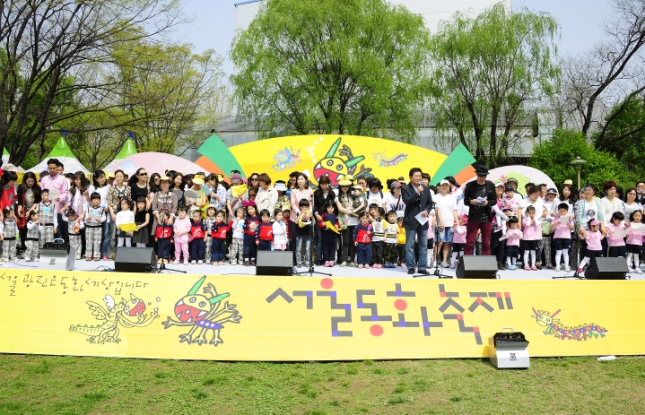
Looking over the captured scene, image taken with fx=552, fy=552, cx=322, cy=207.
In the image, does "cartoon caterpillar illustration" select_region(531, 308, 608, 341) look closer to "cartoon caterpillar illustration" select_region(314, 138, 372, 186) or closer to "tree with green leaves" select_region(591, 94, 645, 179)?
"cartoon caterpillar illustration" select_region(314, 138, 372, 186)

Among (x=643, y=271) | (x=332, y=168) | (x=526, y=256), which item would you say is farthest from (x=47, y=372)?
(x=332, y=168)

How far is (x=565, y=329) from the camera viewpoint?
245 inches

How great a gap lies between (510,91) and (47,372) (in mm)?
22600

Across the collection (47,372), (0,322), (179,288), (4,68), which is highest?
(4,68)

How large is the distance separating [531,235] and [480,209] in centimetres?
162

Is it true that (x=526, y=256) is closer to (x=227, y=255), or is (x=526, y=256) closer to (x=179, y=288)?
(x=227, y=255)

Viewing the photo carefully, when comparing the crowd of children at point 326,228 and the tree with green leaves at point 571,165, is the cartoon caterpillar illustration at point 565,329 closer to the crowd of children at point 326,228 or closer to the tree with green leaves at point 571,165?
the crowd of children at point 326,228

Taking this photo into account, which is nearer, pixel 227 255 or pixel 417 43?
pixel 227 255

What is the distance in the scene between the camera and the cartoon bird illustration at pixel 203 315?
19.3ft

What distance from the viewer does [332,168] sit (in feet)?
50.4

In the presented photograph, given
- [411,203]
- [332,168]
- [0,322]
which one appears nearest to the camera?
[0,322]

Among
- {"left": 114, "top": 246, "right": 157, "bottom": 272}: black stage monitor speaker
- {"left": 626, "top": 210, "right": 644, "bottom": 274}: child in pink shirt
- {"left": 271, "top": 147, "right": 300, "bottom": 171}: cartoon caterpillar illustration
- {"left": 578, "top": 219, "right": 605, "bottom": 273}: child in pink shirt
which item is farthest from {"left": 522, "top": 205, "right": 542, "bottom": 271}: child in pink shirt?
{"left": 271, "top": 147, "right": 300, "bottom": 171}: cartoon caterpillar illustration

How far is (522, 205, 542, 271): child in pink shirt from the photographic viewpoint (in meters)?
9.59

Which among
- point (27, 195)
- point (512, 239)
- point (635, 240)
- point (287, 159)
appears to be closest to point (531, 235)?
point (512, 239)
